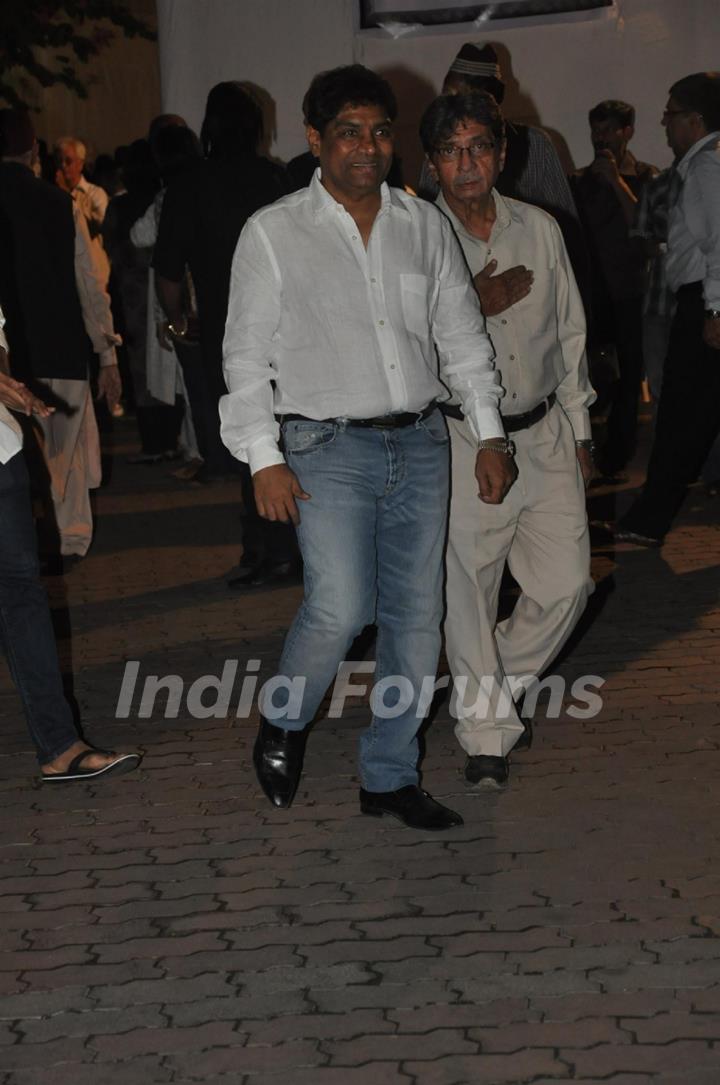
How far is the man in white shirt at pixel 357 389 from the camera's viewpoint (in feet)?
15.5

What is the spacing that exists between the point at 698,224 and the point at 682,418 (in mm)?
1064

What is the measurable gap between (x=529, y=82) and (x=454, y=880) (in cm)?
795

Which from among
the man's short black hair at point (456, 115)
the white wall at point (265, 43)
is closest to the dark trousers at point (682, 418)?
the white wall at point (265, 43)

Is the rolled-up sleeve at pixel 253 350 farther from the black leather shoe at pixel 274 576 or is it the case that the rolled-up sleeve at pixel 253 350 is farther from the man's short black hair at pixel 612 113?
the man's short black hair at pixel 612 113

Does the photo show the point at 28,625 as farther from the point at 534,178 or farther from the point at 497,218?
the point at 534,178

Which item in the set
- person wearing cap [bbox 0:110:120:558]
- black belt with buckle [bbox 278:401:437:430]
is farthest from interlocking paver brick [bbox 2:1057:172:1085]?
person wearing cap [bbox 0:110:120:558]

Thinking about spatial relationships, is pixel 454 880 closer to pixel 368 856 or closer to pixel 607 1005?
pixel 368 856

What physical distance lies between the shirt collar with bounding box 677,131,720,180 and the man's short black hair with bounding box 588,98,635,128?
6.27 feet

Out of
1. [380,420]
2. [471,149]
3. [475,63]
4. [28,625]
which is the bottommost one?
[28,625]

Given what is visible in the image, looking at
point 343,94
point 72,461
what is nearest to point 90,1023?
point 343,94

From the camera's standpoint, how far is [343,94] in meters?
4.74

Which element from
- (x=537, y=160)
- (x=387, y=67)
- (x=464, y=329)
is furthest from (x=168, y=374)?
(x=464, y=329)

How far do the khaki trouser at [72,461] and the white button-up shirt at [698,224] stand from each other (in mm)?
3225

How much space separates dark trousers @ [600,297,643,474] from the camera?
440 inches
